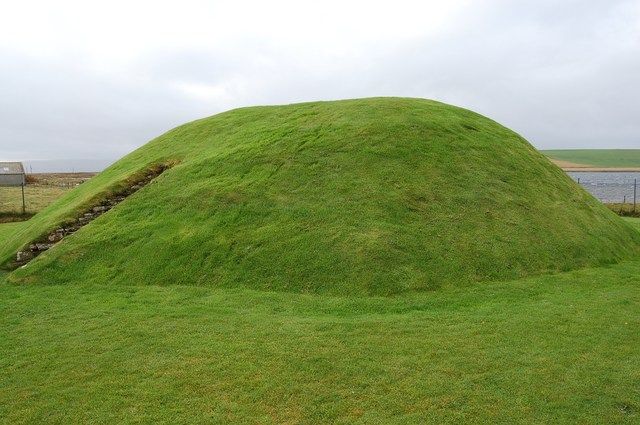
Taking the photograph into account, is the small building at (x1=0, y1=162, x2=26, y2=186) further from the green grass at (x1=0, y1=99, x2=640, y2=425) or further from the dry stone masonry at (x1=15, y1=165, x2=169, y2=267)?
the green grass at (x1=0, y1=99, x2=640, y2=425)

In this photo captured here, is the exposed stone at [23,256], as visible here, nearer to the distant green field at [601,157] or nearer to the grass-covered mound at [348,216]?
the grass-covered mound at [348,216]

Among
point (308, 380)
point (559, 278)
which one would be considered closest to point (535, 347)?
point (308, 380)

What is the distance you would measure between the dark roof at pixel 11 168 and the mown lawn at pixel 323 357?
1688 inches

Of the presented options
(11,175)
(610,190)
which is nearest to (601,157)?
(610,190)

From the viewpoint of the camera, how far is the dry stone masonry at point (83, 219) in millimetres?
14781

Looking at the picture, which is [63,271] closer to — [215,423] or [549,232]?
[215,423]

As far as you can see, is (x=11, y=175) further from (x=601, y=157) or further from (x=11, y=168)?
(x=601, y=157)

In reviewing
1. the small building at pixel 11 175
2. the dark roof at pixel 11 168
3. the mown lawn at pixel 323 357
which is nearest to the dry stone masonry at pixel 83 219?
the mown lawn at pixel 323 357

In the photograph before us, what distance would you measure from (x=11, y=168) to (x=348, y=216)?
47.8m

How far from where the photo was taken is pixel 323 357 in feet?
25.4

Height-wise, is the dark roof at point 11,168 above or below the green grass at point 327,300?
above

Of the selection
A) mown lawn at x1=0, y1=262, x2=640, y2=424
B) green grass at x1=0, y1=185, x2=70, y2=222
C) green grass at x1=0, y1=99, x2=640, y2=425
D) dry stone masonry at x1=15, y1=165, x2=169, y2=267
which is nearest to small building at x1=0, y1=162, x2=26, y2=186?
green grass at x1=0, y1=185, x2=70, y2=222

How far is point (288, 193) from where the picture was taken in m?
14.9

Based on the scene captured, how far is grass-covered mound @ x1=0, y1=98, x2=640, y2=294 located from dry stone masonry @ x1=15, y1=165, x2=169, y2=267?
16.2 inches
